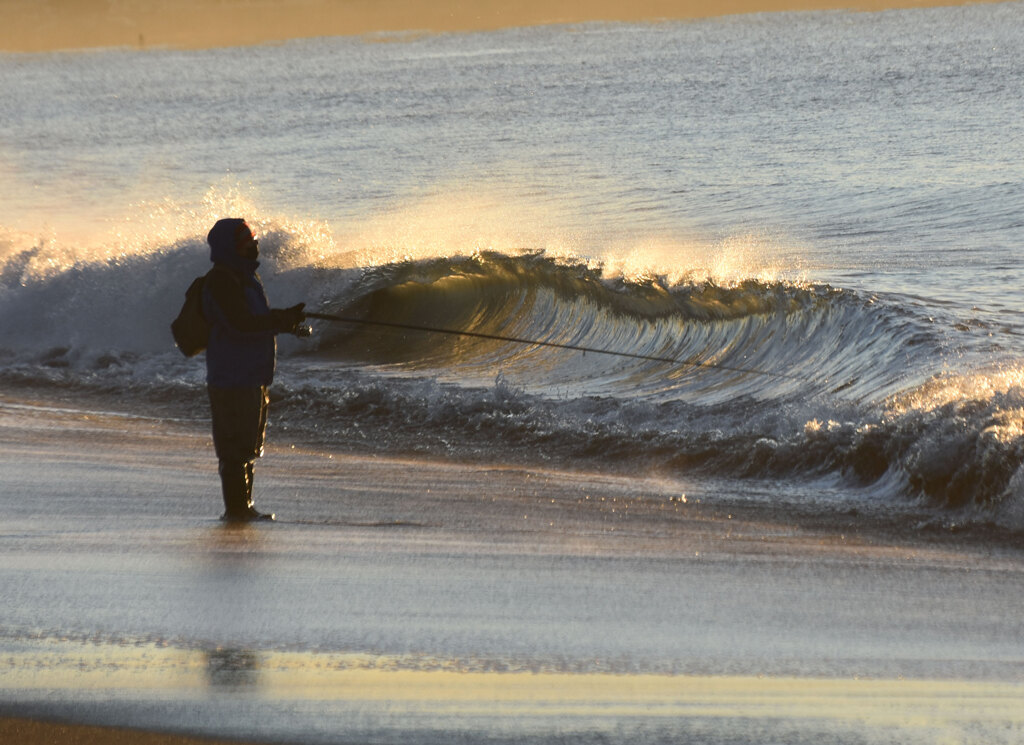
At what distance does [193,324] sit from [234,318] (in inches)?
9.2

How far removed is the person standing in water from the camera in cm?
642

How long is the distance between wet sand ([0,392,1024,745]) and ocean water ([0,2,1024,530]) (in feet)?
6.34

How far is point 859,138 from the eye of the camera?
116 ft

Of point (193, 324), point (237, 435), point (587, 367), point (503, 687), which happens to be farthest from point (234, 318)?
point (587, 367)

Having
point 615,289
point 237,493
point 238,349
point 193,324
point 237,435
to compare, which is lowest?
point 237,493

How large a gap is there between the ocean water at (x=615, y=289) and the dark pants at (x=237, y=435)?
10.2 feet

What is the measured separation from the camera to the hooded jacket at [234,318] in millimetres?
6418

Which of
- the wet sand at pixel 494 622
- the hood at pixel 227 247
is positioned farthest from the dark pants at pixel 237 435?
the hood at pixel 227 247

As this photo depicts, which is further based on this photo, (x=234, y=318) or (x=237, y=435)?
(x=237, y=435)

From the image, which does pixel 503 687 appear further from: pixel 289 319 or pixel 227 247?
pixel 227 247

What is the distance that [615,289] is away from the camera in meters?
16.0

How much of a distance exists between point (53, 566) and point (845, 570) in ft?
10.9

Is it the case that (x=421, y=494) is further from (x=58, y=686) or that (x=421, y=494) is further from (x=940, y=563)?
(x=58, y=686)

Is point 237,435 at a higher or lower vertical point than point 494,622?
higher
